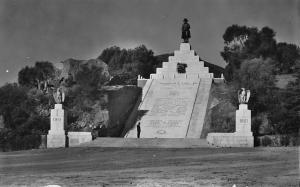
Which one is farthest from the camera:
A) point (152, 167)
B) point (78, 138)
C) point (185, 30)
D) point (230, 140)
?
point (185, 30)

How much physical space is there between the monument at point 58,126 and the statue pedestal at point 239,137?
7995 mm

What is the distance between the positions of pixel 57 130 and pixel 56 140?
2.63 ft

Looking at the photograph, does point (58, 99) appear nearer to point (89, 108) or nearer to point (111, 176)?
point (89, 108)

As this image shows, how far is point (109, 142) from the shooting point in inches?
1492

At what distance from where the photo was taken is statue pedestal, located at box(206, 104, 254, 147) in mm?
37000

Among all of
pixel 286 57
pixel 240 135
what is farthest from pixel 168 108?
pixel 286 57

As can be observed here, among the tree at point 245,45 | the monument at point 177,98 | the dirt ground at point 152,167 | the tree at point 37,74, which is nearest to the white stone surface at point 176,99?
the monument at point 177,98

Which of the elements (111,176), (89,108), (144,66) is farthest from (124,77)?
(111,176)

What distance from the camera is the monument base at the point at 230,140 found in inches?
1455

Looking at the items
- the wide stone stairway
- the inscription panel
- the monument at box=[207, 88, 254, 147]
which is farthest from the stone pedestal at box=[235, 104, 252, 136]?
the inscription panel

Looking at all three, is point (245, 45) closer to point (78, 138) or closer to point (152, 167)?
point (78, 138)

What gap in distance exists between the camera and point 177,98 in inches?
1975

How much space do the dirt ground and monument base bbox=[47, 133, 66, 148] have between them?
16.2 ft

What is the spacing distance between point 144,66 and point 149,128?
2271 cm
